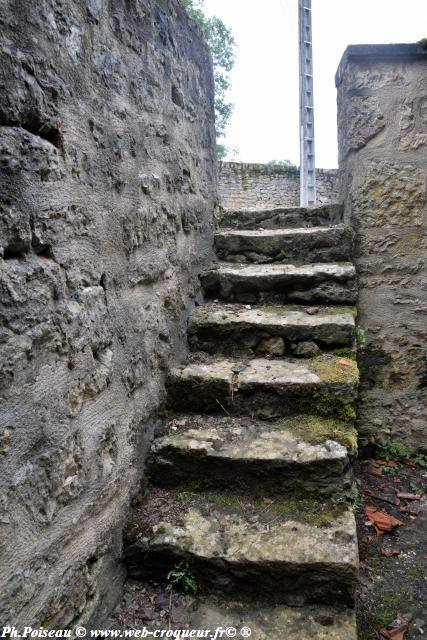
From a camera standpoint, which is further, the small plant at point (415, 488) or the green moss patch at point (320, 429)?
the small plant at point (415, 488)

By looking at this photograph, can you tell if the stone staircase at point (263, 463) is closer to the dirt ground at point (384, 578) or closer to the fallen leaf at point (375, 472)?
the dirt ground at point (384, 578)

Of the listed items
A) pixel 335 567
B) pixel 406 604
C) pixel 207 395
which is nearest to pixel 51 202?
pixel 207 395

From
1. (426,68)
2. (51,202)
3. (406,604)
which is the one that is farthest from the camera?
(426,68)

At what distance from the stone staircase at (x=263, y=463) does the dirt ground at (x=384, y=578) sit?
0.26 ft

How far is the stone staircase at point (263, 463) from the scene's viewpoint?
4.94 ft

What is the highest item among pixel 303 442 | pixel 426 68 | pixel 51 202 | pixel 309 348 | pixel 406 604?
pixel 426 68

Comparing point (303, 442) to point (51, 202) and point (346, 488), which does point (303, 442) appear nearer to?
point (346, 488)

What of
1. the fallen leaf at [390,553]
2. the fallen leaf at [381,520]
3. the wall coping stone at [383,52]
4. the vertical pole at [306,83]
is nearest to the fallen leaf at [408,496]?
the fallen leaf at [381,520]

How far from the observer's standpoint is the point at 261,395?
2066 mm

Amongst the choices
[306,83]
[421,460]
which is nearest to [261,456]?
[421,460]

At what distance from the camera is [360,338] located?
2.63m

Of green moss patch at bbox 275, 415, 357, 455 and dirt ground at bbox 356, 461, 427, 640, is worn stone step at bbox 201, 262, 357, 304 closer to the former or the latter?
green moss patch at bbox 275, 415, 357, 455

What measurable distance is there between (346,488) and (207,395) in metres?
0.72

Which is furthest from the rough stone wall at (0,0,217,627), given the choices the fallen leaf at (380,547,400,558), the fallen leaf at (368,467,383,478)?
the fallen leaf at (368,467,383,478)
